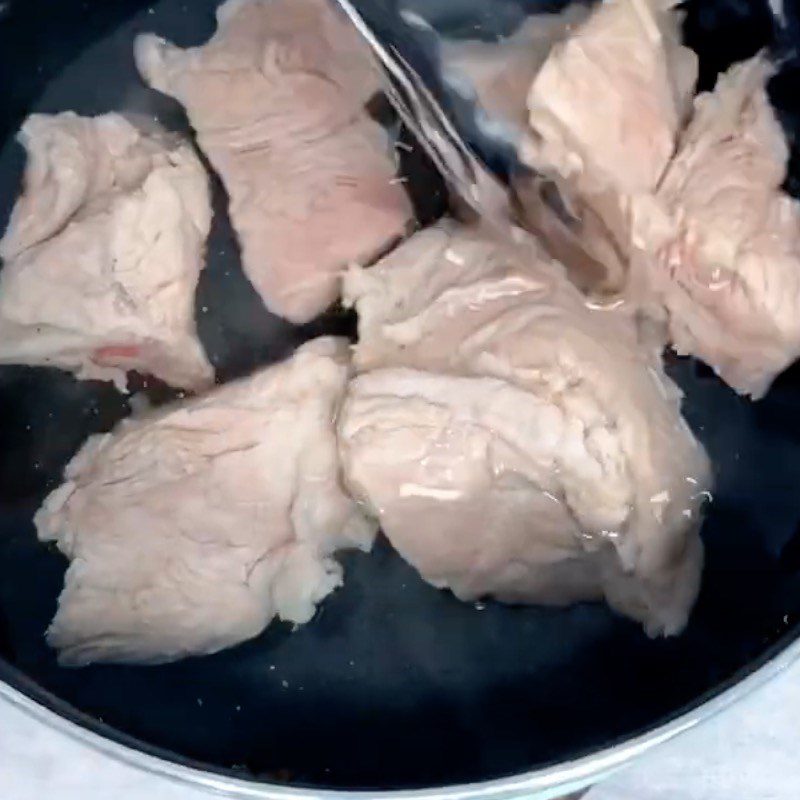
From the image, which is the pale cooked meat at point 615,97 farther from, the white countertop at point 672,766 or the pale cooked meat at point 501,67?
the white countertop at point 672,766

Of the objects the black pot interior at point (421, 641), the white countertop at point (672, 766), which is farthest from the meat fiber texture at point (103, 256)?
the white countertop at point (672, 766)

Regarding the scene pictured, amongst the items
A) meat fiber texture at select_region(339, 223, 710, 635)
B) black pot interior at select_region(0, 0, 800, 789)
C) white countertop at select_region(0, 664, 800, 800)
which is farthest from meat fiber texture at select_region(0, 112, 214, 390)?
white countertop at select_region(0, 664, 800, 800)

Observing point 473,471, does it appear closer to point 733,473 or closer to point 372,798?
point 733,473

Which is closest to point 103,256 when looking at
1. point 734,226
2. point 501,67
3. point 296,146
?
point 296,146

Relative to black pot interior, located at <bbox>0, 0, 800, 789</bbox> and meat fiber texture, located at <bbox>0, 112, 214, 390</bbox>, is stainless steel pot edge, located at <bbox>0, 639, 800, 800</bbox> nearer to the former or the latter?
black pot interior, located at <bbox>0, 0, 800, 789</bbox>

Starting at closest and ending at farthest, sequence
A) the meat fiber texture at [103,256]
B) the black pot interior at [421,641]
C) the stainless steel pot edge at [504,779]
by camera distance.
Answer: the stainless steel pot edge at [504,779]
the black pot interior at [421,641]
the meat fiber texture at [103,256]

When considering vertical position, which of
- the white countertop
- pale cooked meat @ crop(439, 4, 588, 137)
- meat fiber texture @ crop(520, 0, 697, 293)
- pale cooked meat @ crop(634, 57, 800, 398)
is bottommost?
the white countertop
